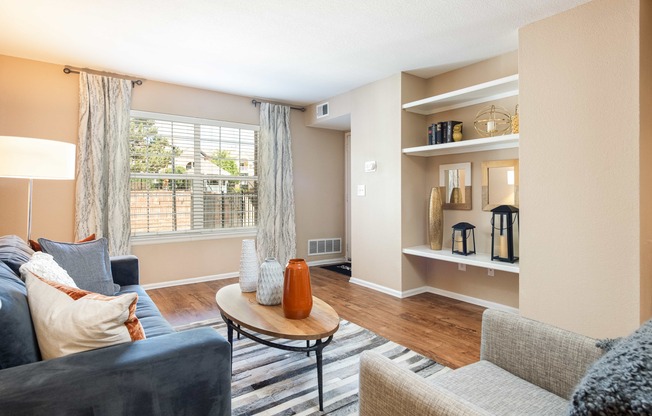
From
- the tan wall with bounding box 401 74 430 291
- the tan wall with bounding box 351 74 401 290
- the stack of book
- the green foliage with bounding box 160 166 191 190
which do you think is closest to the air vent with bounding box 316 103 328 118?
the tan wall with bounding box 351 74 401 290

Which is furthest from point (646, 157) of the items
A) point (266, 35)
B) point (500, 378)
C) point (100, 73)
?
point (100, 73)

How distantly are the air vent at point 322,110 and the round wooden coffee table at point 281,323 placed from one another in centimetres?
343

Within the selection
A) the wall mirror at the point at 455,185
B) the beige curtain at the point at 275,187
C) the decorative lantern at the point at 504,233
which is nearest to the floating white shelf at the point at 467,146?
the wall mirror at the point at 455,185

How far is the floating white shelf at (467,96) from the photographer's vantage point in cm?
316

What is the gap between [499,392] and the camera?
1.26 m

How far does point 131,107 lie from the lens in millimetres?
4137

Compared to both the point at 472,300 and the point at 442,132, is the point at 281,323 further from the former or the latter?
the point at 442,132

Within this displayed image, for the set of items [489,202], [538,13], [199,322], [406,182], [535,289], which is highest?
[538,13]

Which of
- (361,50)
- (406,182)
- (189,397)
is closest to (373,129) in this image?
(406,182)

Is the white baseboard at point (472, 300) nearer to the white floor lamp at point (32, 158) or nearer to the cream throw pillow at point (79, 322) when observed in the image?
the cream throw pillow at point (79, 322)

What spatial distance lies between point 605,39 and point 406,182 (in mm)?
2074

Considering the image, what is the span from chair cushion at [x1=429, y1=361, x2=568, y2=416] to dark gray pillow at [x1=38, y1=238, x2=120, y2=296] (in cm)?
214

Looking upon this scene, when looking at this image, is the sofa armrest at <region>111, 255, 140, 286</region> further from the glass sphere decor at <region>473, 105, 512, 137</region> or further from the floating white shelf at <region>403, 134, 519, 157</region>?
the glass sphere decor at <region>473, 105, 512, 137</region>

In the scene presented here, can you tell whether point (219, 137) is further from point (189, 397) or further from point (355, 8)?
point (189, 397)
